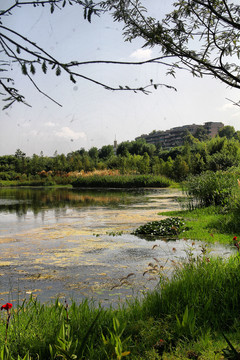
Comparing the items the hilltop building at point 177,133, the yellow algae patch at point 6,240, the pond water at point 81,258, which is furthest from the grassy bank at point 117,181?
the hilltop building at point 177,133

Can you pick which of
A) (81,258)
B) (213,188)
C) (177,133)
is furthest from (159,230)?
(177,133)

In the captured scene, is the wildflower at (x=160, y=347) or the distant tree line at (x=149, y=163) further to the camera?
the distant tree line at (x=149, y=163)

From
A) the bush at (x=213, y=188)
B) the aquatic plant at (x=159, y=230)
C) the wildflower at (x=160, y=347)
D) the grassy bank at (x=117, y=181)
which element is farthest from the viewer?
the grassy bank at (x=117, y=181)

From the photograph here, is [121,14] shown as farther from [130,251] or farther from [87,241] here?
[87,241]

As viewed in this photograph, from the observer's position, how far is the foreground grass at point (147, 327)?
2.36 meters

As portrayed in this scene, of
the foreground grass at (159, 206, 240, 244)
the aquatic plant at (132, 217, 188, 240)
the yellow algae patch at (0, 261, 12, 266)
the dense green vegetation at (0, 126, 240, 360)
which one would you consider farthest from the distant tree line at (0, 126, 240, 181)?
the dense green vegetation at (0, 126, 240, 360)

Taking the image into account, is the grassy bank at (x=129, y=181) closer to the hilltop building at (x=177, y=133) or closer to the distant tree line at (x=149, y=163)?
the distant tree line at (x=149, y=163)

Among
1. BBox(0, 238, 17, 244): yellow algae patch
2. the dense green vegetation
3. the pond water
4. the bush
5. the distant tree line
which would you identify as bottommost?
the pond water

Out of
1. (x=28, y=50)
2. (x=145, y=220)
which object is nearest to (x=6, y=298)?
(x=28, y=50)

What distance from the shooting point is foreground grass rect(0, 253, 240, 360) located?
236 cm

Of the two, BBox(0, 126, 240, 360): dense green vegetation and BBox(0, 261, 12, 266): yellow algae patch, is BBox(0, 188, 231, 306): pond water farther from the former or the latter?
BBox(0, 126, 240, 360): dense green vegetation

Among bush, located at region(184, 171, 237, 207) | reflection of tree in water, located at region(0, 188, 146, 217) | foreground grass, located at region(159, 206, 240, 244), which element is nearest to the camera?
foreground grass, located at region(159, 206, 240, 244)

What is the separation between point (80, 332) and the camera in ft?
8.51

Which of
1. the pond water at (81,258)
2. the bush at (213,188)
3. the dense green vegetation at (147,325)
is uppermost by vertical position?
the bush at (213,188)
